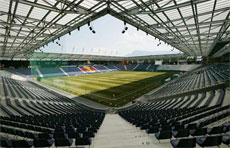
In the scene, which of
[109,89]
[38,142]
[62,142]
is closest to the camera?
[38,142]

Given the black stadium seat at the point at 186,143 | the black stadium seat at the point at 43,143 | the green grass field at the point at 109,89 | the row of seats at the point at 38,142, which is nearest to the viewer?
the black stadium seat at the point at 186,143

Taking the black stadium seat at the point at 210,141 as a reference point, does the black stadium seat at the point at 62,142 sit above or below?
below

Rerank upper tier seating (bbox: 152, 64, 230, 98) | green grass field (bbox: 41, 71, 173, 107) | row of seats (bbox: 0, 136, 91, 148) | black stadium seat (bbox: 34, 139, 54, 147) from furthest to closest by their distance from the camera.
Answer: green grass field (bbox: 41, 71, 173, 107) → upper tier seating (bbox: 152, 64, 230, 98) → black stadium seat (bbox: 34, 139, 54, 147) → row of seats (bbox: 0, 136, 91, 148)

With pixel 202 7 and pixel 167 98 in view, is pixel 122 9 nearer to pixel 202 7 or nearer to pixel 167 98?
pixel 202 7

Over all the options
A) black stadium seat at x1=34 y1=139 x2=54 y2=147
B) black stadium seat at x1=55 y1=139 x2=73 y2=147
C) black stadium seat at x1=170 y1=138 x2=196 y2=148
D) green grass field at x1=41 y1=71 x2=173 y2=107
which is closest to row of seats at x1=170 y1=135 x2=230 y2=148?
black stadium seat at x1=170 y1=138 x2=196 y2=148

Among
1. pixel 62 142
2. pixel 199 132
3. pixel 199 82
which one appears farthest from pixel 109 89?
pixel 199 132

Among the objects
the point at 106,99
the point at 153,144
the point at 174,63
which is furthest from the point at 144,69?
the point at 153,144

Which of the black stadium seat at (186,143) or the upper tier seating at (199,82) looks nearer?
the black stadium seat at (186,143)

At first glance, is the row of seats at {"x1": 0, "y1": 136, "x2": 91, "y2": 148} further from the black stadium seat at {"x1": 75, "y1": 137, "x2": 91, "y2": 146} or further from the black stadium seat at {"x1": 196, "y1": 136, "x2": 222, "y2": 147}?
the black stadium seat at {"x1": 196, "y1": 136, "x2": 222, "y2": 147}

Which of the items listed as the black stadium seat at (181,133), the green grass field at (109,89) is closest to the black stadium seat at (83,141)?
the black stadium seat at (181,133)

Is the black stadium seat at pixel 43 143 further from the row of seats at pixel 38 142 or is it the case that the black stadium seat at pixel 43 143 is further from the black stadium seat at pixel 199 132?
the black stadium seat at pixel 199 132

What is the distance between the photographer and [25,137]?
454 cm

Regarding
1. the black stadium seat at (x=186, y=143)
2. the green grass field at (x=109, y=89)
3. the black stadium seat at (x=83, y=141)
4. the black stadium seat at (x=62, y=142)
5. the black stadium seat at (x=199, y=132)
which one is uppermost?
the black stadium seat at (x=186, y=143)

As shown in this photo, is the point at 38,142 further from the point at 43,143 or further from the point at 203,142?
the point at 203,142
